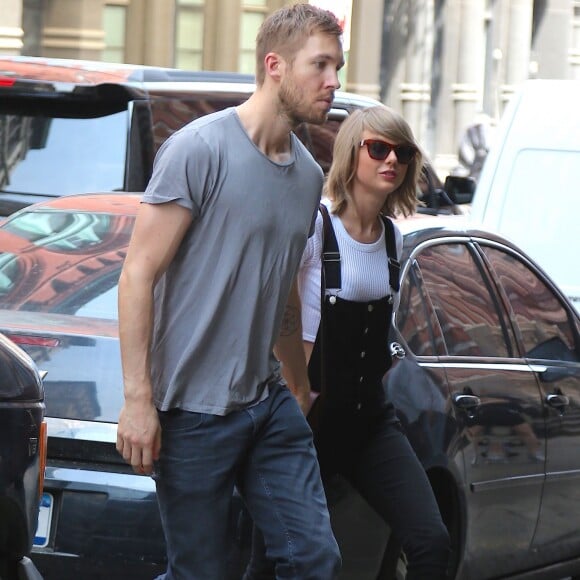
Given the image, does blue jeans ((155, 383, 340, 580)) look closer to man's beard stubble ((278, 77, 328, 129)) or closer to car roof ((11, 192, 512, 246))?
man's beard stubble ((278, 77, 328, 129))

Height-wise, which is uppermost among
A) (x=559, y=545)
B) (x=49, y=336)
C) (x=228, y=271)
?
(x=228, y=271)

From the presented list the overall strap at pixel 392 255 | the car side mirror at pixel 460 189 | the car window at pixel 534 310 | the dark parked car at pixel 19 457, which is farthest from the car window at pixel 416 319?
the car side mirror at pixel 460 189

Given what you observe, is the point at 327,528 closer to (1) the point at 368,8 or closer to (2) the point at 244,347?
(2) the point at 244,347

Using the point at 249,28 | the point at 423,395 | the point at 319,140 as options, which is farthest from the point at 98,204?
the point at 249,28

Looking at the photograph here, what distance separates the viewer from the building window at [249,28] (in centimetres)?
2286

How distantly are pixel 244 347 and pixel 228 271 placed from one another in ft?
0.65

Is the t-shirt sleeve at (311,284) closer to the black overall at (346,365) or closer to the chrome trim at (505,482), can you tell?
the black overall at (346,365)

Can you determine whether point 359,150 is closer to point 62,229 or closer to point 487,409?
point 487,409

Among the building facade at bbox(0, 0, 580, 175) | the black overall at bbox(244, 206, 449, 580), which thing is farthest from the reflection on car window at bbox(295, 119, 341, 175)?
the building facade at bbox(0, 0, 580, 175)

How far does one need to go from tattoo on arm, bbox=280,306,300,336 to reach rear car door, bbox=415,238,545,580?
120 cm

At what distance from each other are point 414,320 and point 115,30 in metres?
15.4

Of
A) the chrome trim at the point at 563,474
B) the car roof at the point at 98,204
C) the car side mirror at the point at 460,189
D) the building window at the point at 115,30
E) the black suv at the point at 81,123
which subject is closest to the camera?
the car roof at the point at 98,204

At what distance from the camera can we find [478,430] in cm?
594

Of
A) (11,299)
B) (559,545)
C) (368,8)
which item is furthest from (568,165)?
(368,8)
